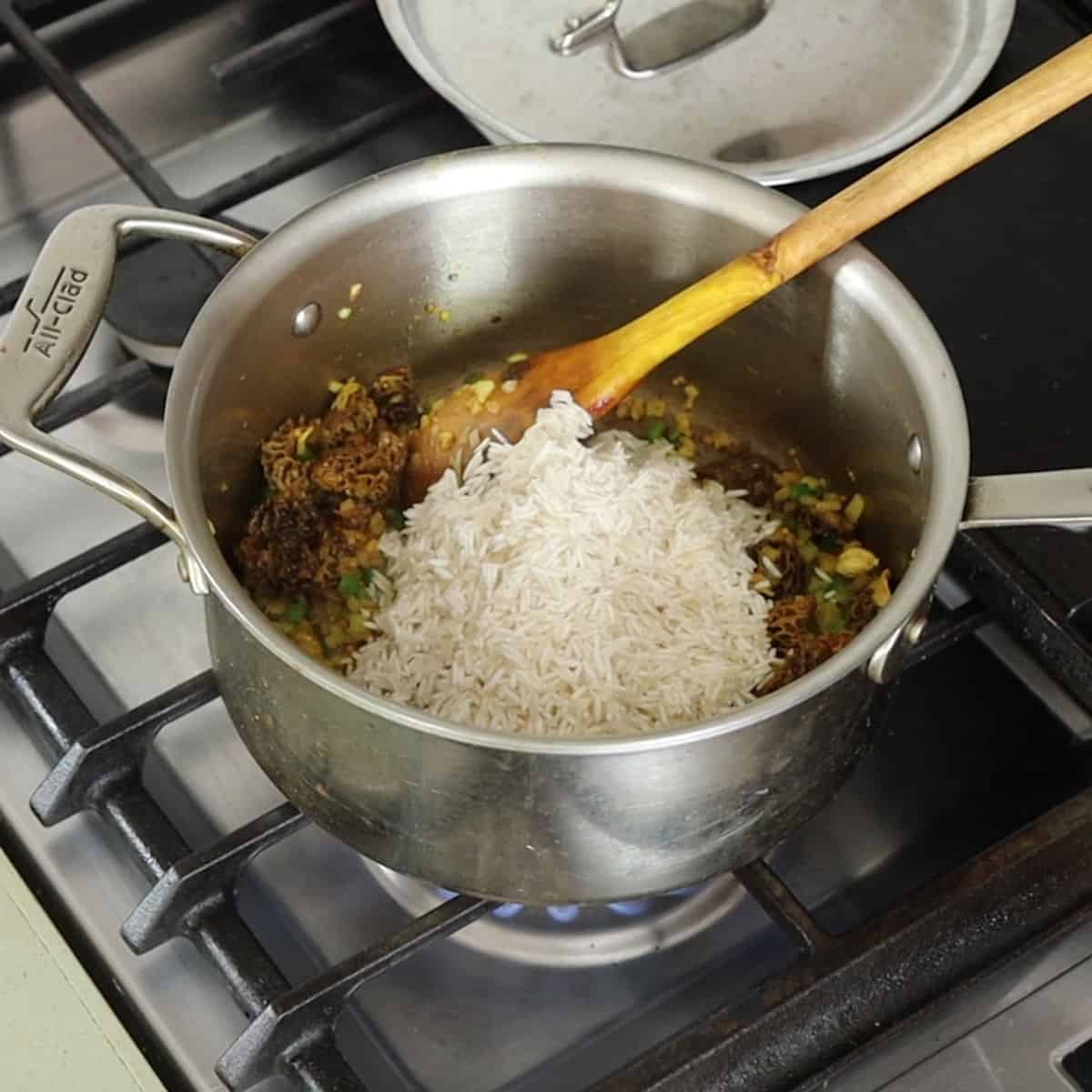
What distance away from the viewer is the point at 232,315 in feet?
2.35

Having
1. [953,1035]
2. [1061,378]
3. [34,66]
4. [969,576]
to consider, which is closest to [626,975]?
[953,1035]

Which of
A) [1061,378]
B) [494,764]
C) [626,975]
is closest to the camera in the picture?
[494,764]

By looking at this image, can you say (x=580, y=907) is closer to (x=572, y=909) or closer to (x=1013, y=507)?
(x=572, y=909)

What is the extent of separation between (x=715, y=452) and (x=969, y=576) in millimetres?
168

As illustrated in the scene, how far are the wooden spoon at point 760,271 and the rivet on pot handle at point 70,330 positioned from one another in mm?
172

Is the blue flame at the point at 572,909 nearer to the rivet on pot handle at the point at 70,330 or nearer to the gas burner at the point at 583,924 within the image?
the gas burner at the point at 583,924

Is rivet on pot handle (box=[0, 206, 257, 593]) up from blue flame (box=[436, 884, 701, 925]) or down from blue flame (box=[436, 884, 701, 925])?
up

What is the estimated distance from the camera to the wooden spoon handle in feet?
2.39

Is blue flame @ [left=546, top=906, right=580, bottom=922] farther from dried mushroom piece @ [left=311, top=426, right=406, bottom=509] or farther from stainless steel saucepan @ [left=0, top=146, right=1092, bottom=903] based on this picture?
dried mushroom piece @ [left=311, top=426, right=406, bottom=509]

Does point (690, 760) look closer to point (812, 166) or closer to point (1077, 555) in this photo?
point (1077, 555)

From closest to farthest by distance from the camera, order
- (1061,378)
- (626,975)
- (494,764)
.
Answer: (494,764), (626,975), (1061,378)

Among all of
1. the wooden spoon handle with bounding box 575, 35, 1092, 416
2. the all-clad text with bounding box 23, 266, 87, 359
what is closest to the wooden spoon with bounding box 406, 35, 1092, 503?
the wooden spoon handle with bounding box 575, 35, 1092, 416

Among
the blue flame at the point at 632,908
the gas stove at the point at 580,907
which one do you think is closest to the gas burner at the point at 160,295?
the gas stove at the point at 580,907

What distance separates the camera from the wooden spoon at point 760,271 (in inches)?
28.8
